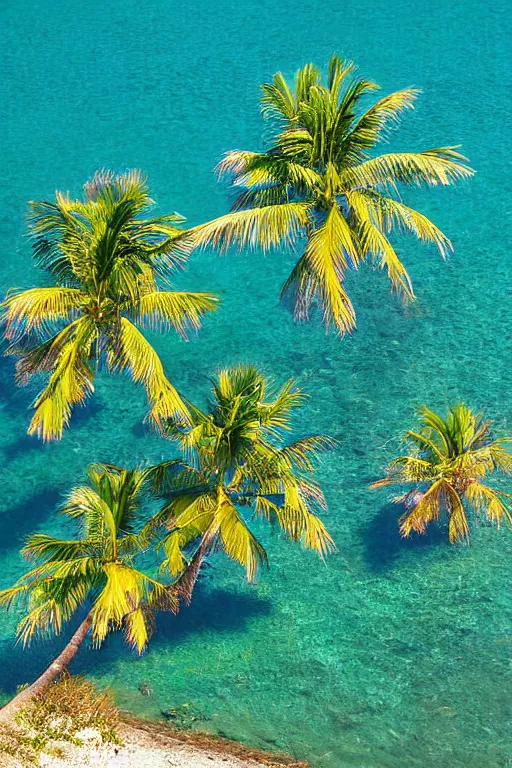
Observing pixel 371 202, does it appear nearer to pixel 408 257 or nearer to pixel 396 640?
pixel 408 257

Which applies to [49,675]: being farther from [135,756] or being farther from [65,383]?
[65,383]

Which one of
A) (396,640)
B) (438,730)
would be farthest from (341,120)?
(438,730)

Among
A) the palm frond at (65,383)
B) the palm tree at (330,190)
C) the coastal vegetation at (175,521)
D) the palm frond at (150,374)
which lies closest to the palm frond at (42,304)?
the palm frond at (65,383)

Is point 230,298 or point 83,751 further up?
point 230,298

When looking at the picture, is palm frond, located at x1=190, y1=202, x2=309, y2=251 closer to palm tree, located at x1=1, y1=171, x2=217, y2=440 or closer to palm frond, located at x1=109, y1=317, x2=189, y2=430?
palm tree, located at x1=1, y1=171, x2=217, y2=440

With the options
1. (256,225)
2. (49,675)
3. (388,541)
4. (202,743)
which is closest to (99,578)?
(49,675)

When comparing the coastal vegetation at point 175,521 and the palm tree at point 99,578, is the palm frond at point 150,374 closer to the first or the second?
the coastal vegetation at point 175,521
